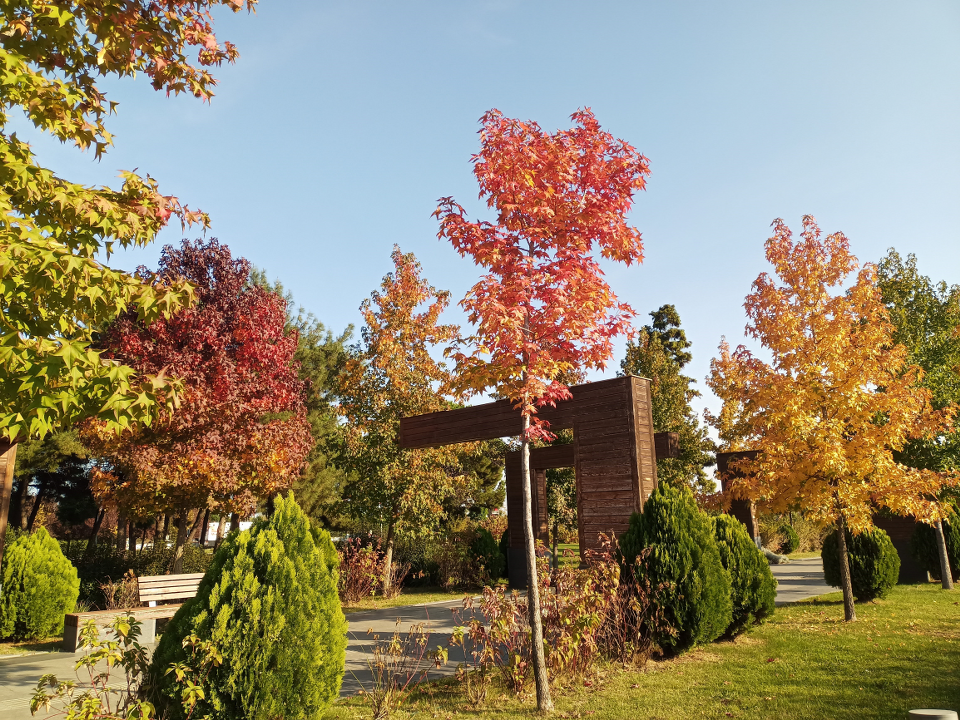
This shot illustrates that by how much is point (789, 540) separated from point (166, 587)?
2417cm

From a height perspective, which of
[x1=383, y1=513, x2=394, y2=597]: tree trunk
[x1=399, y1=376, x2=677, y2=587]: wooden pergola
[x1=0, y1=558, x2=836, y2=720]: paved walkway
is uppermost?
[x1=399, y1=376, x2=677, y2=587]: wooden pergola

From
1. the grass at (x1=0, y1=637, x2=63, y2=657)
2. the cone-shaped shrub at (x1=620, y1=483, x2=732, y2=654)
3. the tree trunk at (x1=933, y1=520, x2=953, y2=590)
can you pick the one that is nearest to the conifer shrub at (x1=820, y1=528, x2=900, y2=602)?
the tree trunk at (x1=933, y1=520, x2=953, y2=590)

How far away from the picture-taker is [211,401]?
1148cm

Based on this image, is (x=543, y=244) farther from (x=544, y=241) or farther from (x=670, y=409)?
(x=670, y=409)

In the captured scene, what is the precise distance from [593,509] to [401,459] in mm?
7173

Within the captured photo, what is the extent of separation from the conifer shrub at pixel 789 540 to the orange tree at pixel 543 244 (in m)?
22.9

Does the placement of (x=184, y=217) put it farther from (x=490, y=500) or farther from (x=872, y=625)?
(x=490, y=500)

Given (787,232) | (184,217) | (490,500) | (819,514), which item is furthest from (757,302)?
(490,500)

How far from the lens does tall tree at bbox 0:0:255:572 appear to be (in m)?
3.96

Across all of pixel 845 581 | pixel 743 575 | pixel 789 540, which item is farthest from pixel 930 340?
pixel 789 540

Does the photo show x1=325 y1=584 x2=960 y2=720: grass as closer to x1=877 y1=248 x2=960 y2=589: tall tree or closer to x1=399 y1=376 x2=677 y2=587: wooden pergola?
x1=399 y1=376 x2=677 y2=587: wooden pergola

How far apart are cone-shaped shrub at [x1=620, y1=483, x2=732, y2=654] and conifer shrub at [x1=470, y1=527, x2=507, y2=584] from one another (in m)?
8.93

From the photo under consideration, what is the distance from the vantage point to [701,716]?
5.24 meters

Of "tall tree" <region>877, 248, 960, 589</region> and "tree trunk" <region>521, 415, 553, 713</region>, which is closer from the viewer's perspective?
"tree trunk" <region>521, 415, 553, 713</region>
